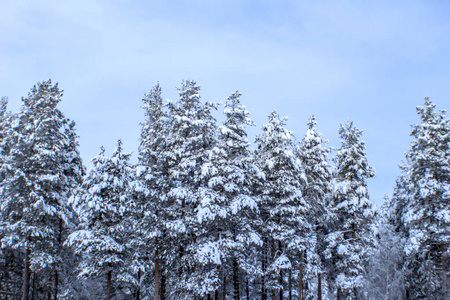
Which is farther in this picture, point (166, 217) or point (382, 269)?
point (166, 217)

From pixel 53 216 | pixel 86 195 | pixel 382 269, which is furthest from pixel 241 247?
pixel 53 216

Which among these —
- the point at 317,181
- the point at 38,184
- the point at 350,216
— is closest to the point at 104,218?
the point at 38,184

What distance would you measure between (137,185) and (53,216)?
7.39 m

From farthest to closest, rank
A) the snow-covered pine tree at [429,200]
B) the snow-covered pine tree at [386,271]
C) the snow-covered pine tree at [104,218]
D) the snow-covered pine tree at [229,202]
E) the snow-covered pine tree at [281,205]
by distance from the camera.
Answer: the snow-covered pine tree at [429,200] < the snow-covered pine tree at [281,205] < the snow-covered pine tree at [229,202] < the snow-covered pine tree at [104,218] < the snow-covered pine tree at [386,271]

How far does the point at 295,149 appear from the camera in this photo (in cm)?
3250

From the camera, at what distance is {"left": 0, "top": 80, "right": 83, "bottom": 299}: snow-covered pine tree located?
25141 mm

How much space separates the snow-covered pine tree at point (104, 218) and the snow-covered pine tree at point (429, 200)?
1981cm

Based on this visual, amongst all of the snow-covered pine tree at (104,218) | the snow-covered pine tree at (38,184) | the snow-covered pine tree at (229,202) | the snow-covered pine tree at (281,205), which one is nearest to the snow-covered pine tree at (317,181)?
the snow-covered pine tree at (281,205)

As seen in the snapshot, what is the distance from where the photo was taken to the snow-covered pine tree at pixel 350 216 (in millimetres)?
29484

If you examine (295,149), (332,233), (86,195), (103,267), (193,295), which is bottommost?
(193,295)

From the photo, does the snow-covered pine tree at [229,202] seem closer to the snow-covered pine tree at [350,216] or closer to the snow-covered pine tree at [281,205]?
the snow-covered pine tree at [281,205]

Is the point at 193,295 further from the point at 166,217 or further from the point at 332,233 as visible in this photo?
the point at 332,233

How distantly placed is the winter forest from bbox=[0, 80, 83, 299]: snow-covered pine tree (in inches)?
3.5

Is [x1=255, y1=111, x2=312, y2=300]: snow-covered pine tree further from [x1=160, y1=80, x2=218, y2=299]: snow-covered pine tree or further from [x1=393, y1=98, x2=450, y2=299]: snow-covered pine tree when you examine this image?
[x1=393, y1=98, x2=450, y2=299]: snow-covered pine tree
